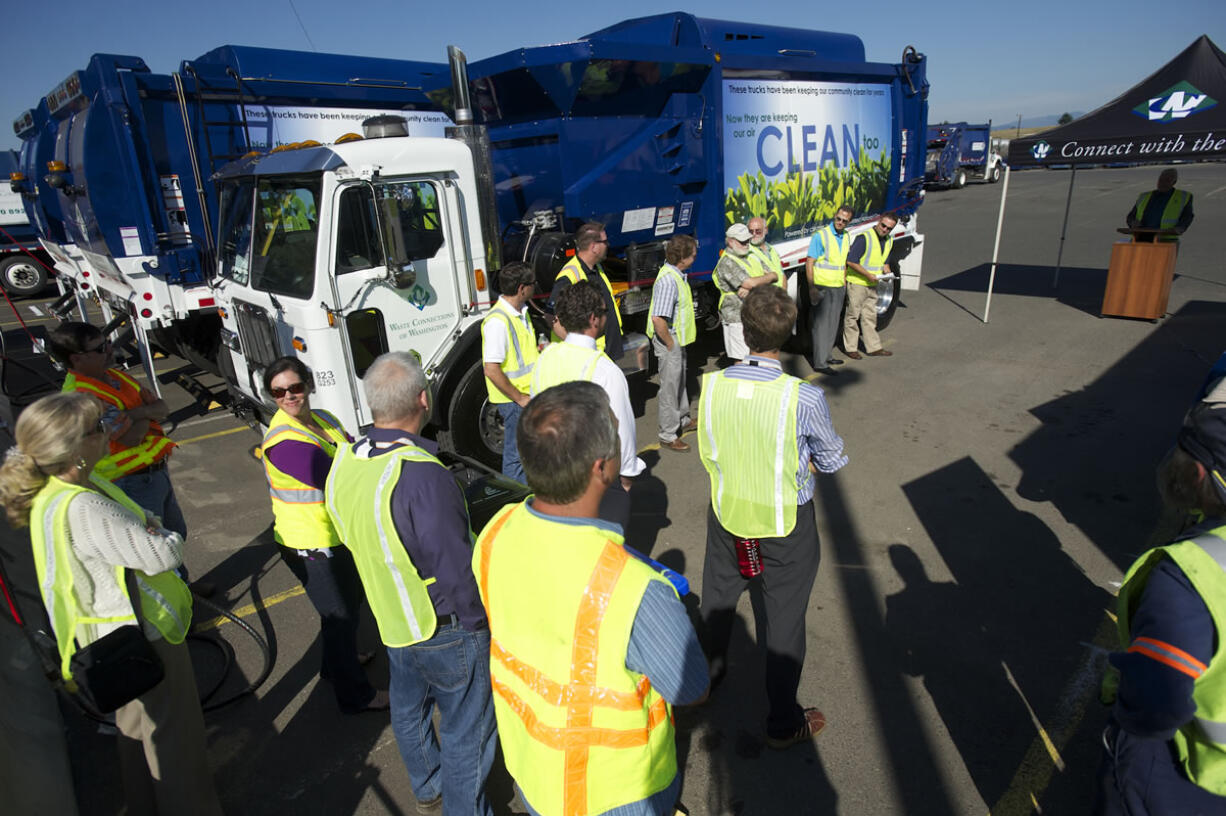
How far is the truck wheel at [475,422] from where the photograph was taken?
533 cm

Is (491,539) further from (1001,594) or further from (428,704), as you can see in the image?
(1001,594)

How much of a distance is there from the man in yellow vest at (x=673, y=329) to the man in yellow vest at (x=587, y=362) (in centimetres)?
207

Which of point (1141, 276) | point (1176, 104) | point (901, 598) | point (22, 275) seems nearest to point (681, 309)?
point (901, 598)

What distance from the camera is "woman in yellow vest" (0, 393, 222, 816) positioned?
2.13m

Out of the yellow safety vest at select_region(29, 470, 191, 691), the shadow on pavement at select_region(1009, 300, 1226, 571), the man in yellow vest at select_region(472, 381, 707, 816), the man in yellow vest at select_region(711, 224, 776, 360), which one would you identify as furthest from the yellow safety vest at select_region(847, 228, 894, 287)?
the yellow safety vest at select_region(29, 470, 191, 691)

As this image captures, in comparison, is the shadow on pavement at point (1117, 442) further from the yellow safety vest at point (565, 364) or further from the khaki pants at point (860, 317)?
the yellow safety vest at point (565, 364)

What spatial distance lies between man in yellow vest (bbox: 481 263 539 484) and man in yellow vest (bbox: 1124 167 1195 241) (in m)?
8.38

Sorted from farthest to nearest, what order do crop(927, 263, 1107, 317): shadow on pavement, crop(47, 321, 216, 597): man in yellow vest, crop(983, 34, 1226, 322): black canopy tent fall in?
A: crop(927, 263, 1107, 317): shadow on pavement < crop(983, 34, 1226, 322): black canopy tent < crop(47, 321, 216, 597): man in yellow vest

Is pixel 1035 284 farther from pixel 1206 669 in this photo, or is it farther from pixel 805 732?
pixel 1206 669

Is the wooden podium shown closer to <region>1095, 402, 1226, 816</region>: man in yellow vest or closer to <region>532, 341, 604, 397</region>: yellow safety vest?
<region>532, 341, 604, 397</region>: yellow safety vest

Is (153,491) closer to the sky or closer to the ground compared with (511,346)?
closer to the ground

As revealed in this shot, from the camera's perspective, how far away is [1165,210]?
8.63 meters

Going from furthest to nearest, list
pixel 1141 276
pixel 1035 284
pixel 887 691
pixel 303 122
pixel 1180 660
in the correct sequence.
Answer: pixel 1035 284, pixel 1141 276, pixel 303 122, pixel 887 691, pixel 1180 660

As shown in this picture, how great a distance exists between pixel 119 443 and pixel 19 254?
1524 centimetres
